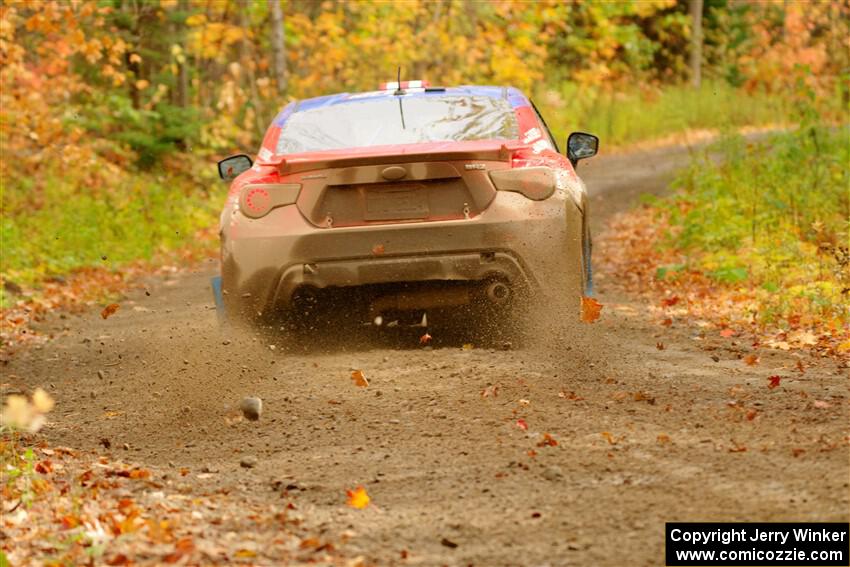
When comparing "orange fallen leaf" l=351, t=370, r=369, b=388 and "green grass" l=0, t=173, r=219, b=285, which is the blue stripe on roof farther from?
"green grass" l=0, t=173, r=219, b=285

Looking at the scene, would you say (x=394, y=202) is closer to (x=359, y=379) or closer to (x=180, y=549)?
(x=359, y=379)

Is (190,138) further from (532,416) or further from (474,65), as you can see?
(532,416)

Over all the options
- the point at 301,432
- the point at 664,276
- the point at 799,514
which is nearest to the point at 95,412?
the point at 301,432

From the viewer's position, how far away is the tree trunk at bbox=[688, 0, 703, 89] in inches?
1576

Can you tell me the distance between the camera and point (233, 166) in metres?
8.76

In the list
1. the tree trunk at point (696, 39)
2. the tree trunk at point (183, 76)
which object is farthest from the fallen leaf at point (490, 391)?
the tree trunk at point (696, 39)

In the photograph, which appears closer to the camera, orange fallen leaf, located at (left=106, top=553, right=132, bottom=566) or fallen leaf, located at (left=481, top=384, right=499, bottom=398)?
orange fallen leaf, located at (left=106, top=553, right=132, bottom=566)

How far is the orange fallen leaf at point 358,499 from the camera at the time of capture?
5.00m

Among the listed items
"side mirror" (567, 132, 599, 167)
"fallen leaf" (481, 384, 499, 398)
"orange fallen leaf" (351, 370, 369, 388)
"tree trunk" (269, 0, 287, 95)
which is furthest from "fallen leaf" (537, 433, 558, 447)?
"tree trunk" (269, 0, 287, 95)

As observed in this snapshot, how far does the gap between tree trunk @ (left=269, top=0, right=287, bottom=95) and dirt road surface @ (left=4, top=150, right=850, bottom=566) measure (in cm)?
1403

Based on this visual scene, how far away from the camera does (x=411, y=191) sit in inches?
301

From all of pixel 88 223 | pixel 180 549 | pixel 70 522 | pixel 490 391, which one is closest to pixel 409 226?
pixel 490 391

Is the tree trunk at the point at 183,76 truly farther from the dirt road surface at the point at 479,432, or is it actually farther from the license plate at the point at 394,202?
the license plate at the point at 394,202

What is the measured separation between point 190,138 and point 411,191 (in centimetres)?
1417
